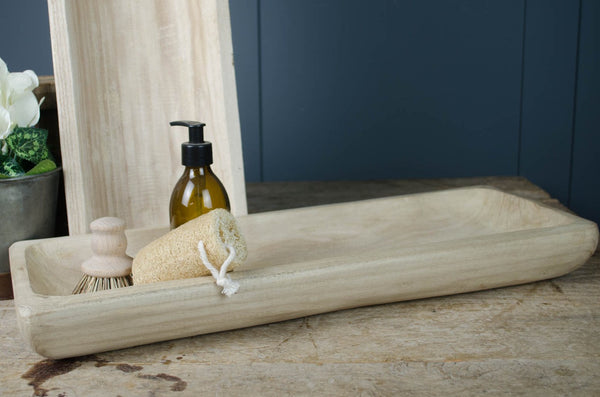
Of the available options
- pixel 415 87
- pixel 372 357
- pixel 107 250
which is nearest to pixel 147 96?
pixel 107 250

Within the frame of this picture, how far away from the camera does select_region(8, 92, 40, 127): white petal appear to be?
66cm

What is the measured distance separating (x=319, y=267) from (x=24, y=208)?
319 mm

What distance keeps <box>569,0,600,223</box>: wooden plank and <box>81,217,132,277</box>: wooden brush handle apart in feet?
4.04

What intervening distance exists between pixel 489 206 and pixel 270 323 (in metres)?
0.39

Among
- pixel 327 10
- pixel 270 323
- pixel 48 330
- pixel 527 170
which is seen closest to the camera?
pixel 48 330

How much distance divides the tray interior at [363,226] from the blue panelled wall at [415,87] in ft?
1.95

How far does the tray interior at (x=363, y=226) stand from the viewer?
0.68 metres

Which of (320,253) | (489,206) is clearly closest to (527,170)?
(489,206)

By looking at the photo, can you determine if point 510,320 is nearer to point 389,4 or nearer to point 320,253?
point 320,253

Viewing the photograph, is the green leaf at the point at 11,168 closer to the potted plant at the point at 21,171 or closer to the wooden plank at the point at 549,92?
the potted plant at the point at 21,171

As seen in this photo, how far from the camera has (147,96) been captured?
0.82 m

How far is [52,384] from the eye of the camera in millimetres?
477

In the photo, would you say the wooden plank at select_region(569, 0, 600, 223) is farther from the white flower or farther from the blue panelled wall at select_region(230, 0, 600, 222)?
the white flower

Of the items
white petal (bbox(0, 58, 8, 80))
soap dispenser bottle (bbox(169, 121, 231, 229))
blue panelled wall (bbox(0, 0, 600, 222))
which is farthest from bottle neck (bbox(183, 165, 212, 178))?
blue panelled wall (bbox(0, 0, 600, 222))
